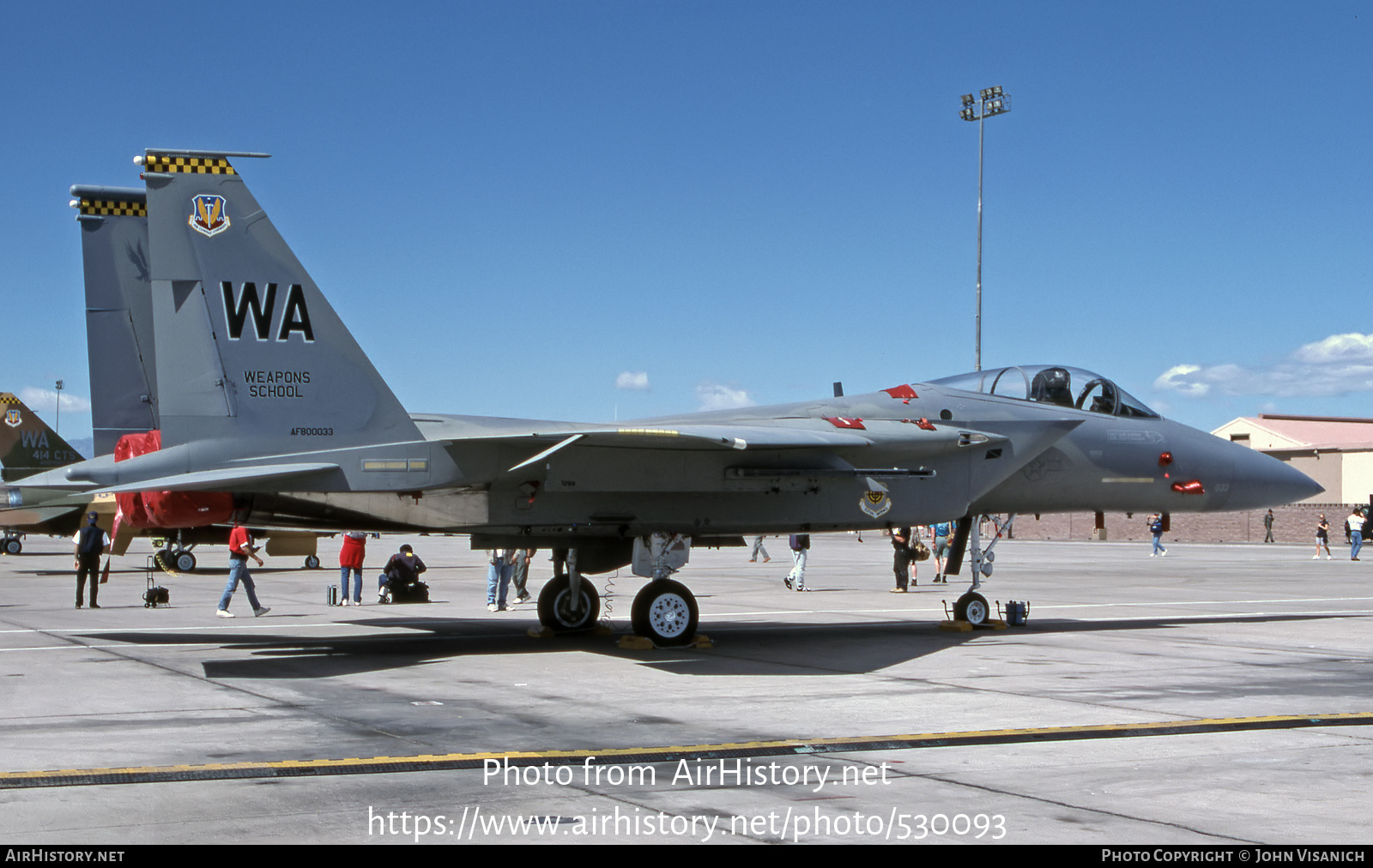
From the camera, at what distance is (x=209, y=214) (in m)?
12.2

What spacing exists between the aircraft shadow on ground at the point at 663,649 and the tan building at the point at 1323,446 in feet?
149

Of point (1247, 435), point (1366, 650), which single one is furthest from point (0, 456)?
point (1247, 435)

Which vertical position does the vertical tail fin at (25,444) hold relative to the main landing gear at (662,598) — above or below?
above

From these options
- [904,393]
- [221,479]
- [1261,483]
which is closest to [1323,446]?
[1261,483]

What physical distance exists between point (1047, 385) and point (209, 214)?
1048 centimetres

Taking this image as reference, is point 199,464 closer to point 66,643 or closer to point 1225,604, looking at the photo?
point 66,643

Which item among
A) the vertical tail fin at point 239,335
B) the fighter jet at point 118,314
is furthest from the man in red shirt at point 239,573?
the vertical tail fin at point 239,335

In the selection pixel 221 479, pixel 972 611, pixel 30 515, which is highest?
pixel 221 479

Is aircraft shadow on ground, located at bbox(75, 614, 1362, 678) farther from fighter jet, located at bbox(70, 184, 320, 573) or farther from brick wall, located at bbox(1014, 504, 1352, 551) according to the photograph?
brick wall, located at bbox(1014, 504, 1352, 551)

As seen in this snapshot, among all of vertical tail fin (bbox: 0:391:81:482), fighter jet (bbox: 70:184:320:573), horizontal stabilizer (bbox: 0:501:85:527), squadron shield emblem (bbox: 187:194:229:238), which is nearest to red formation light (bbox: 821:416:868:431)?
squadron shield emblem (bbox: 187:194:229:238)

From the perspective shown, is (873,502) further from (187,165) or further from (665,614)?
(187,165)

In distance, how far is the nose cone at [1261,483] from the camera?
55.1 ft

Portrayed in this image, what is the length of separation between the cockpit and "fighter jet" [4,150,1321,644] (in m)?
0.03

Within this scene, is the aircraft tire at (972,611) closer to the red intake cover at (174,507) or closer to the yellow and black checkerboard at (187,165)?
the red intake cover at (174,507)
